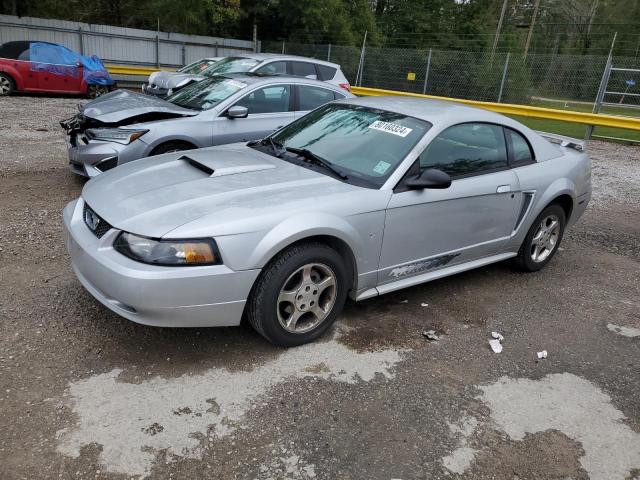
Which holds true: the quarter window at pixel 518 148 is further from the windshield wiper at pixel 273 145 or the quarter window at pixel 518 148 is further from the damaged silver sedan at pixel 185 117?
the damaged silver sedan at pixel 185 117

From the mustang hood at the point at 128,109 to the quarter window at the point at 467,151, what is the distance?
351 cm

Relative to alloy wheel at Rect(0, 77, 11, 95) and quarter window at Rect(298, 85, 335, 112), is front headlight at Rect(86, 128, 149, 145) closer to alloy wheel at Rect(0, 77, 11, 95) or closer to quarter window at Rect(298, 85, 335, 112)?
quarter window at Rect(298, 85, 335, 112)

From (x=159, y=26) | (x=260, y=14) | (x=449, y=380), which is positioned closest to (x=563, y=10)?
(x=260, y=14)

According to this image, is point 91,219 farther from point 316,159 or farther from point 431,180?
point 431,180

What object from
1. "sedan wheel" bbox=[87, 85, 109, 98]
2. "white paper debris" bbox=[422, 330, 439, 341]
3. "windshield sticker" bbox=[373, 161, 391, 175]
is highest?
"windshield sticker" bbox=[373, 161, 391, 175]

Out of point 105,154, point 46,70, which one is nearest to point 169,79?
point 46,70

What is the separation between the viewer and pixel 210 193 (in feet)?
11.0

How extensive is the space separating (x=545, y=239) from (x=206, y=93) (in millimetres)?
4556

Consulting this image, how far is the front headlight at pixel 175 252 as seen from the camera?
2936 mm

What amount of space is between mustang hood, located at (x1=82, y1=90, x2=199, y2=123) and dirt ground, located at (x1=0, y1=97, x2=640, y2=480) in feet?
7.19

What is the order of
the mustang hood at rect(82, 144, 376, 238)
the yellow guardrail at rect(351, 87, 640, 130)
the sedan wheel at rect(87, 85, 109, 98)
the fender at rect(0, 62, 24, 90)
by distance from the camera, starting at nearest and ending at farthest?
1. the mustang hood at rect(82, 144, 376, 238)
2. the yellow guardrail at rect(351, 87, 640, 130)
3. the fender at rect(0, 62, 24, 90)
4. the sedan wheel at rect(87, 85, 109, 98)

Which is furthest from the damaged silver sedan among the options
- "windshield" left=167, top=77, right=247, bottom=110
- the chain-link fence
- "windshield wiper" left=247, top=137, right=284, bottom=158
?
the chain-link fence

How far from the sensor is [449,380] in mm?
3330

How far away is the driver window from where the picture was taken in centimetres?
671
